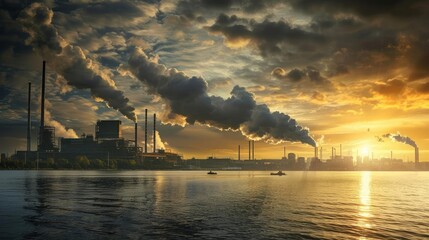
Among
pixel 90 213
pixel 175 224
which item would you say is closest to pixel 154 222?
pixel 175 224

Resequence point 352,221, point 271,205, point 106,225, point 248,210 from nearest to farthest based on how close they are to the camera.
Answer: point 106,225, point 352,221, point 248,210, point 271,205

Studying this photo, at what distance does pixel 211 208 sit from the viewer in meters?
64.8

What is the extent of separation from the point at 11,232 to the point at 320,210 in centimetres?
4124

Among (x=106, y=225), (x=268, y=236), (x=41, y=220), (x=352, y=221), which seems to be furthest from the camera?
(x=352, y=221)

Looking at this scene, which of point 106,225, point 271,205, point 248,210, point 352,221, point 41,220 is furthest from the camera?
point 271,205

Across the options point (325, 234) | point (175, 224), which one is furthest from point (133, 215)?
point (325, 234)

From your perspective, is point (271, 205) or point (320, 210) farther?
point (271, 205)

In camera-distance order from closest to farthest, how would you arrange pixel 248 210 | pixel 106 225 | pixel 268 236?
pixel 268 236 → pixel 106 225 → pixel 248 210

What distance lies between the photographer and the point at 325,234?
42156 mm

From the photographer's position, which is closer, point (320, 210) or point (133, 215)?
point (133, 215)

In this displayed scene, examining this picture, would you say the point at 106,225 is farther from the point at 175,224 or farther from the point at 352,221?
the point at 352,221

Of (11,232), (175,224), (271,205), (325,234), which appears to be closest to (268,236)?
(325,234)

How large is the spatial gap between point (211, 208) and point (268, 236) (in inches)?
968

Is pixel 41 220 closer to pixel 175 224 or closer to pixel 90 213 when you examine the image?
pixel 90 213
